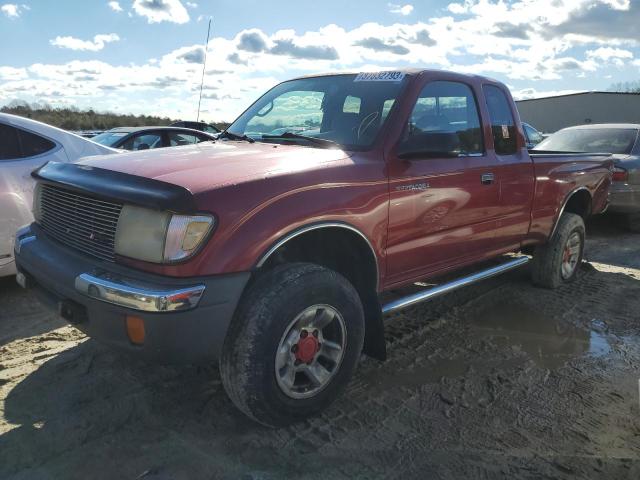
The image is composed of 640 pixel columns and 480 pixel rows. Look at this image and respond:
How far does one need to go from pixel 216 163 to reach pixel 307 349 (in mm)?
1131

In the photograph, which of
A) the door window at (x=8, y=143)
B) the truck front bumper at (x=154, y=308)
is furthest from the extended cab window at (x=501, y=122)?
the door window at (x=8, y=143)

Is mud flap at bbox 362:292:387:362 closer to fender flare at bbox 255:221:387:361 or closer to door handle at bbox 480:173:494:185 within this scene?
fender flare at bbox 255:221:387:361

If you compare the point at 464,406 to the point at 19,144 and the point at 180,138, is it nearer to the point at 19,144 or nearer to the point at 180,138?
the point at 19,144

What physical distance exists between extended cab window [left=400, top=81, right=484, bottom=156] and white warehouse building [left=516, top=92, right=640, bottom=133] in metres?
39.3

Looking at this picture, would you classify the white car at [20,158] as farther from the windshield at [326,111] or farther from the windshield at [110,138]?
the windshield at [110,138]

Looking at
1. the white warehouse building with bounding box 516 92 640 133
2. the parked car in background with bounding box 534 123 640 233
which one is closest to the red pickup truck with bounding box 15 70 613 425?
the parked car in background with bounding box 534 123 640 233

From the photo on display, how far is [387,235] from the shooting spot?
10.8 ft

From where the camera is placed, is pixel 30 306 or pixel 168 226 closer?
pixel 168 226

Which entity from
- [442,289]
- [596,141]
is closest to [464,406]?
[442,289]

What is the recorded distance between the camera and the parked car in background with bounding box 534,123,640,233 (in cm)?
803

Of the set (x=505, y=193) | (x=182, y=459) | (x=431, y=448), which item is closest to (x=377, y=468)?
(x=431, y=448)

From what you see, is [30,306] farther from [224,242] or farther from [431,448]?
[431,448]

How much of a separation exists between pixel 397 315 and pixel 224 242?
251cm

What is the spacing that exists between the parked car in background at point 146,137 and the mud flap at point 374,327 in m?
5.72
